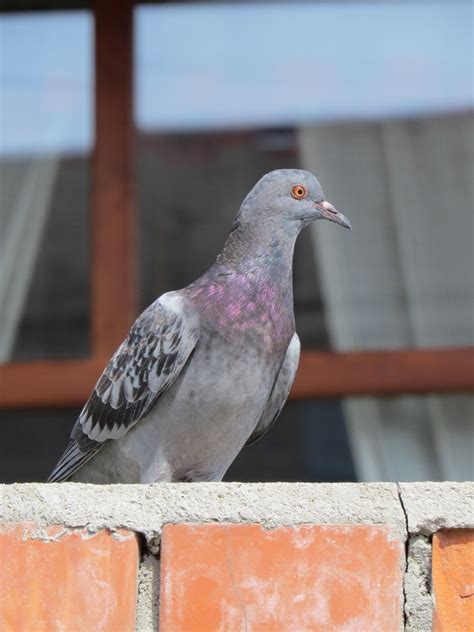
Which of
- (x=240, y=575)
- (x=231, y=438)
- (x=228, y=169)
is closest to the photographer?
(x=240, y=575)

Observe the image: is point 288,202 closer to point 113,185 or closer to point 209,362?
point 209,362

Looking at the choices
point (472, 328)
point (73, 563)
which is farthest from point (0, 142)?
point (73, 563)

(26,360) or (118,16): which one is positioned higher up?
(118,16)

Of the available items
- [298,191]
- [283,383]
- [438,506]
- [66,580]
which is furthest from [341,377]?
[66,580]

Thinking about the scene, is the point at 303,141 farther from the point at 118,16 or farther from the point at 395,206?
the point at 118,16

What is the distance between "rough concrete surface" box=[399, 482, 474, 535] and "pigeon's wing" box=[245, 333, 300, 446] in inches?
39.3

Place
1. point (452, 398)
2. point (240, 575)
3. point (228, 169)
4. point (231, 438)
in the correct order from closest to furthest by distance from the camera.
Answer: point (240, 575) < point (231, 438) < point (452, 398) < point (228, 169)

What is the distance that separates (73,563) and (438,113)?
11.2 feet

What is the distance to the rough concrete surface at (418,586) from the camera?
5.77ft

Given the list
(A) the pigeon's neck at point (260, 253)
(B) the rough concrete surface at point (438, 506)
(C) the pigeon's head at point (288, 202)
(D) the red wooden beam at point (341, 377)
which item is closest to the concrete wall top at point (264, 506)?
(B) the rough concrete surface at point (438, 506)

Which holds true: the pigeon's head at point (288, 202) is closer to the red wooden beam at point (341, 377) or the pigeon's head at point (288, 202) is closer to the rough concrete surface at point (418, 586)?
the rough concrete surface at point (418, 586)

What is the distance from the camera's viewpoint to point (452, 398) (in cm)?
460

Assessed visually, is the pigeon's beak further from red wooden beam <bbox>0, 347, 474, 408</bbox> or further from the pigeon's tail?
red wooden beam <bbox>0, 347, 474, 408</bbox>

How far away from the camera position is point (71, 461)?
280 cm
